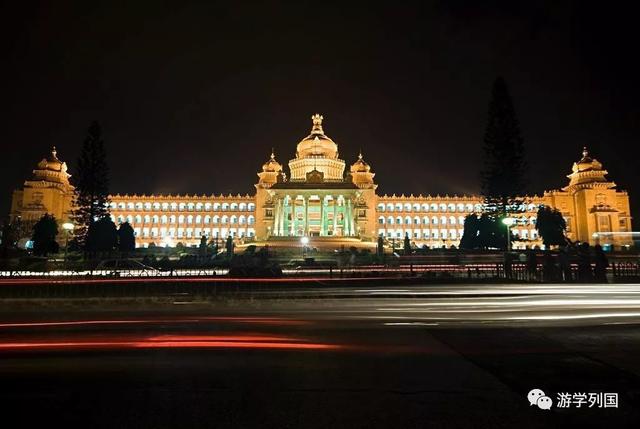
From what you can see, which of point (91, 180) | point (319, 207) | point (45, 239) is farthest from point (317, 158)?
point (45, 239)

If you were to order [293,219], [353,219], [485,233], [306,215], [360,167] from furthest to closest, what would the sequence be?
1. [360,167]
2. [353,219]
3. [293,219]
4. [306,215]
5. [485,233]

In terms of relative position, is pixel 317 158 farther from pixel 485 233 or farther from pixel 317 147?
pixel 485 233

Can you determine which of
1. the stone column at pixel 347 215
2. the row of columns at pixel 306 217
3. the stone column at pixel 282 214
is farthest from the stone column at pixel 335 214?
the stone column at pixel 282 214

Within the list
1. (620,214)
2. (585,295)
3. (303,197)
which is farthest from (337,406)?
(620,214)

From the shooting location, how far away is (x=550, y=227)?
54.2 m

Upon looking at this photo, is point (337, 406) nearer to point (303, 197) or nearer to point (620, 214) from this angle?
point (303, 197)

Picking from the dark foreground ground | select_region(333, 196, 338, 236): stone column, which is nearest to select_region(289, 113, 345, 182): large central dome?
select_region(333, 196, 338, 236): stone column

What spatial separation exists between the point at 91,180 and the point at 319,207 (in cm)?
4107

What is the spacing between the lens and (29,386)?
5031 mm

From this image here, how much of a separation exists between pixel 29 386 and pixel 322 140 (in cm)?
9997

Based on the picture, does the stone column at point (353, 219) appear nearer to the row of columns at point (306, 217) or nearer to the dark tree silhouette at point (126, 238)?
the row of columns at point (306, 217)

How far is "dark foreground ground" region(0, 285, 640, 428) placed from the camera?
4.09m

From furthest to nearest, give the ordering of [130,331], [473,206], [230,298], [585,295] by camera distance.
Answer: [473,206] < [230,298] < [585,295] < [130,331]

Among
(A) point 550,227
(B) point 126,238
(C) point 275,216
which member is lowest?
(B) point 126,238
